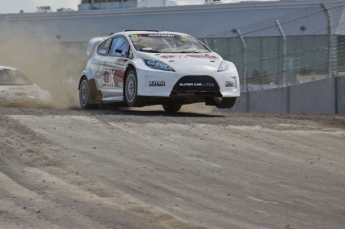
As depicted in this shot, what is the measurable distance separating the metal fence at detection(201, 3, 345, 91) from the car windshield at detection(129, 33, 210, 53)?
4.02 meters

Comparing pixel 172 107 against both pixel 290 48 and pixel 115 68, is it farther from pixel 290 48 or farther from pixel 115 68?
pixel 290 48

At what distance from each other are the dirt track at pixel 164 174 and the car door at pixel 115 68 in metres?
2.67

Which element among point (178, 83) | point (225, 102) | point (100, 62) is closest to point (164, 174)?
point (178, 83)

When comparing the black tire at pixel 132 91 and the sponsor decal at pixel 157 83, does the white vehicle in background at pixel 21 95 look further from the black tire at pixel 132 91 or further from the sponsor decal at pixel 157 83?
the sponsor decal at pixel 157 83

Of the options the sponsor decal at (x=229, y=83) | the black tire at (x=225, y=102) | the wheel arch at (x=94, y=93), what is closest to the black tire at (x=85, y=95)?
the wheel arch at (x=94, y=93)

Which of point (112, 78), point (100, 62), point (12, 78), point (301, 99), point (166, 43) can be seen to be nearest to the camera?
point (166, 43)

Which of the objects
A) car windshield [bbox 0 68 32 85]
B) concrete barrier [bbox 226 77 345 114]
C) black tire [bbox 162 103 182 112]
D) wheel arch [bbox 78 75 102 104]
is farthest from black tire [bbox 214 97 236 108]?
car windshield [bbox 0 68 32 85]

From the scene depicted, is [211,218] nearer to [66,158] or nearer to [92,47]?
[66,158]

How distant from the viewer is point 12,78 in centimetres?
1805

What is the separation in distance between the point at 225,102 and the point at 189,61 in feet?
3.64

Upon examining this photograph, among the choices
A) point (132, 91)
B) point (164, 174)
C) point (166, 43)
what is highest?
point (166, 43)

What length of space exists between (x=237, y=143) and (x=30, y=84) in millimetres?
8633

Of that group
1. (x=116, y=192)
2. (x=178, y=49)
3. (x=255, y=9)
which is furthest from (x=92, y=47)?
(x=255, y=9)

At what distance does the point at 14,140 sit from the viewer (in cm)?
913
